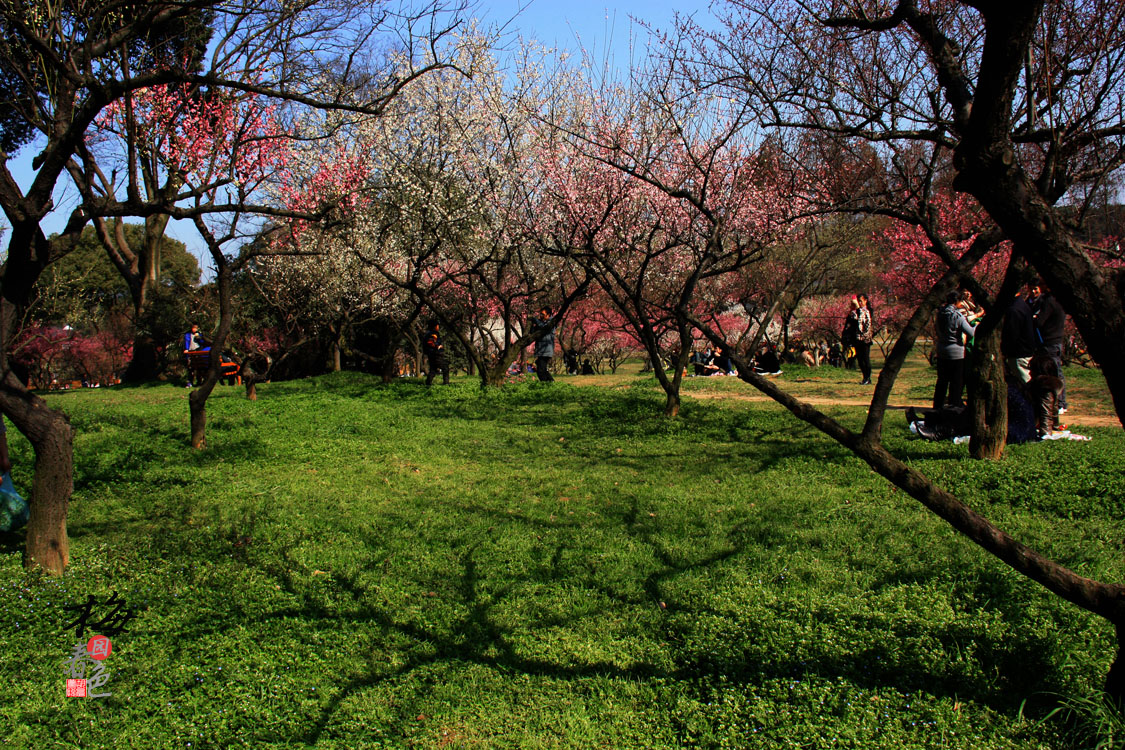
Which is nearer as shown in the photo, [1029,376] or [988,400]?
[988,400]

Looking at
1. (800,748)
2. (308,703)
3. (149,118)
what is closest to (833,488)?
(800,748)

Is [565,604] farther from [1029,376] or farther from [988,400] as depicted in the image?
[1029,376]

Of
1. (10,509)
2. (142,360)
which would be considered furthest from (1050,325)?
(142,360)

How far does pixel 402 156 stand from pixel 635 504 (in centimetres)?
1173

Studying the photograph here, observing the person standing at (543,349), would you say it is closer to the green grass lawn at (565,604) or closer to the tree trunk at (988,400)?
the green grass lawn at (565,604)

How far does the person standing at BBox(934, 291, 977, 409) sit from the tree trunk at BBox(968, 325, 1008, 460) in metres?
2.16

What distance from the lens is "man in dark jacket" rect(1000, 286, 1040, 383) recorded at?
8.53m

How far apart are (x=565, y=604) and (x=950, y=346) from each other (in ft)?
23.9

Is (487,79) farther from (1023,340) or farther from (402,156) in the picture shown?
(1023,340)

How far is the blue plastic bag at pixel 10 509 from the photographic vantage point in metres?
5.28

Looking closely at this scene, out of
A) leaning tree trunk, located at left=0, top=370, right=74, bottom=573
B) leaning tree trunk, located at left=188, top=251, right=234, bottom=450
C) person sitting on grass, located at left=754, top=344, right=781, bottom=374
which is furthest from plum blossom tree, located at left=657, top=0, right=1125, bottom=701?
person sitting on grass, located at left=754, top=344, right=781, bottom=374

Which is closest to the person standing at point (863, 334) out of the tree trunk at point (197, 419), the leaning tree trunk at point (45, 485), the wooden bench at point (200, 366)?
the tree trunk at point (197, 419)

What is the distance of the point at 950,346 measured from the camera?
9414 mm

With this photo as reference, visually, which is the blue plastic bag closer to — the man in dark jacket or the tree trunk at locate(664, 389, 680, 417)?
the tree trunk at locate(664, 389, 680, 417)
